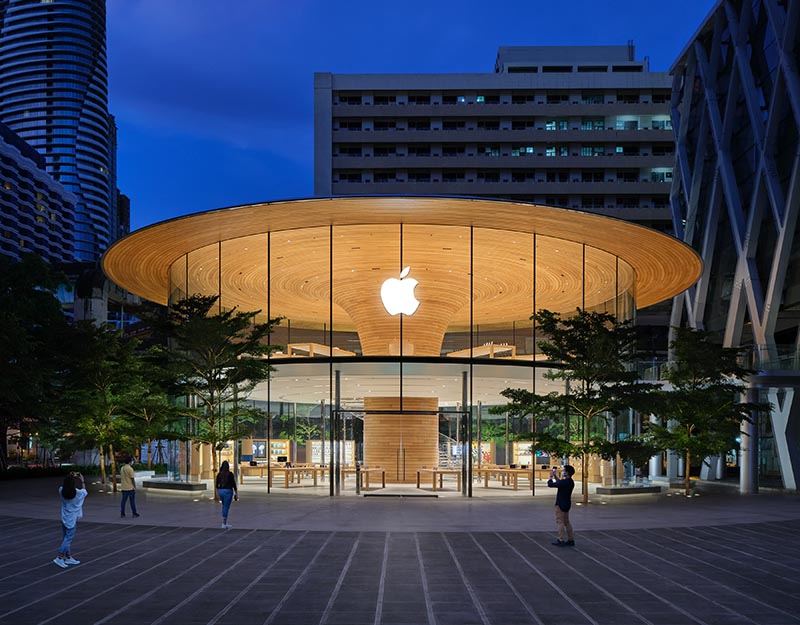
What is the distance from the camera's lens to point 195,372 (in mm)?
24828

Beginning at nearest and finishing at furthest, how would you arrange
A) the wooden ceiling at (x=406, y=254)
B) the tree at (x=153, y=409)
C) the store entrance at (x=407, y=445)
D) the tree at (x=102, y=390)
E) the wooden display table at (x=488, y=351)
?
the wooden ceiling at (x=406, y=254) < the tree at (x=153, y=409) < the tree at (x=102, y=390) < the wooden display table at (x=488, y=351) < the store entrance at (x=407, y=445)

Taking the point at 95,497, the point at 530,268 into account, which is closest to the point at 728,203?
the point at 530,268

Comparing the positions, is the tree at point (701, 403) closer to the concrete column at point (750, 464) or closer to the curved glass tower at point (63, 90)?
the concrete column at point (750, 464)

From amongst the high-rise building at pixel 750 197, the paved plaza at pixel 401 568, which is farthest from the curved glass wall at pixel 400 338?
the high-rise building at pixel 750 197

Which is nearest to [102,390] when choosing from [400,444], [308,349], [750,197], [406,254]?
[308,349]

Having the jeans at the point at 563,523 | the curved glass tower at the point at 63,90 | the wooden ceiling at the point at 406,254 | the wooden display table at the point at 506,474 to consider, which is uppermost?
the curved glass tower at the point at 63,90

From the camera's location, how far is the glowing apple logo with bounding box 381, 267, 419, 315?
93.2 ft

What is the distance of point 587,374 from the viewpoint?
23969 millimetres

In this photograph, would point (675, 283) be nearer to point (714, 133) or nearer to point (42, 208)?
point (714, 133)

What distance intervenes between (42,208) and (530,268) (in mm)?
134054

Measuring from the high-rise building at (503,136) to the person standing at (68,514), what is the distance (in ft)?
224

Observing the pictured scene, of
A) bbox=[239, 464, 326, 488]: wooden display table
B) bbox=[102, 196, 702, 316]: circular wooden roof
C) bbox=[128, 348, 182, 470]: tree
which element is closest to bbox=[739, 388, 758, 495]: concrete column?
bbox=[102, 196, 702, 316]: circular wooden roof

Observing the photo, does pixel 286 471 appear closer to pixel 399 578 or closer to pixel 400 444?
pixel 400 444

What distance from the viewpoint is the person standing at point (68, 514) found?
12797 millimetres
